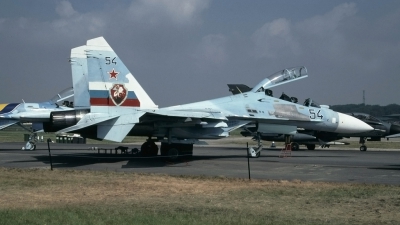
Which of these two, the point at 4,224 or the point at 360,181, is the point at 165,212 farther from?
the point at 360,181

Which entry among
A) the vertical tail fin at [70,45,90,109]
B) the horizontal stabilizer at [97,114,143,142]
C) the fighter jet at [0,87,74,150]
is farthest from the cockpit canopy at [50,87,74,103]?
the horizontal stabilizer at [97,114,143,142]

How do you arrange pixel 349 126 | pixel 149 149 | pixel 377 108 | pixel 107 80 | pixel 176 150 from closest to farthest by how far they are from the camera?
1. pixel 107 80
2. pixel 176 150
3. pixel 149 149
4. pixel 349 126
5. pixel 377 108

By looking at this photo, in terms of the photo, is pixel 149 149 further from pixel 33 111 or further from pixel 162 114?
pixel 33 111

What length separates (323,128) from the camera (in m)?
23.5

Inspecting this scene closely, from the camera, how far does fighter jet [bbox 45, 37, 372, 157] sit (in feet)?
62.9

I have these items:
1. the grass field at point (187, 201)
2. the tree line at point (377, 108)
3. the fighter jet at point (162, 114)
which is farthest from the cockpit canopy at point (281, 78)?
the tree line at point (377, 108)

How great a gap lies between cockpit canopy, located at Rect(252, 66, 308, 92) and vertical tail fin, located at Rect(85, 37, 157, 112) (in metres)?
5.75

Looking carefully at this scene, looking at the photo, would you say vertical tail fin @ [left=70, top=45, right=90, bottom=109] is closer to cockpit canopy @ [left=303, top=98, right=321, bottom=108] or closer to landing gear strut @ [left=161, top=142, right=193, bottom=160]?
landing gear strut @ [left=161, top=142, right=193, bottom=160]

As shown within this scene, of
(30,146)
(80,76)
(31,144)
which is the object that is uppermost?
(80,76)

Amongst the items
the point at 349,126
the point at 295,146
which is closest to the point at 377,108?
the point at 295,146

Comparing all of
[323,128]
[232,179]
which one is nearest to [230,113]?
[323,128]

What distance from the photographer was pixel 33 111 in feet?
88.8

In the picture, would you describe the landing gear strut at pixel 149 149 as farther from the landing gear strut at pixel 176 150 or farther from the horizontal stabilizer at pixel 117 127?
the horizontal stabilizer at pixel 117 127

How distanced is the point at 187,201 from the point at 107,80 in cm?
1080
